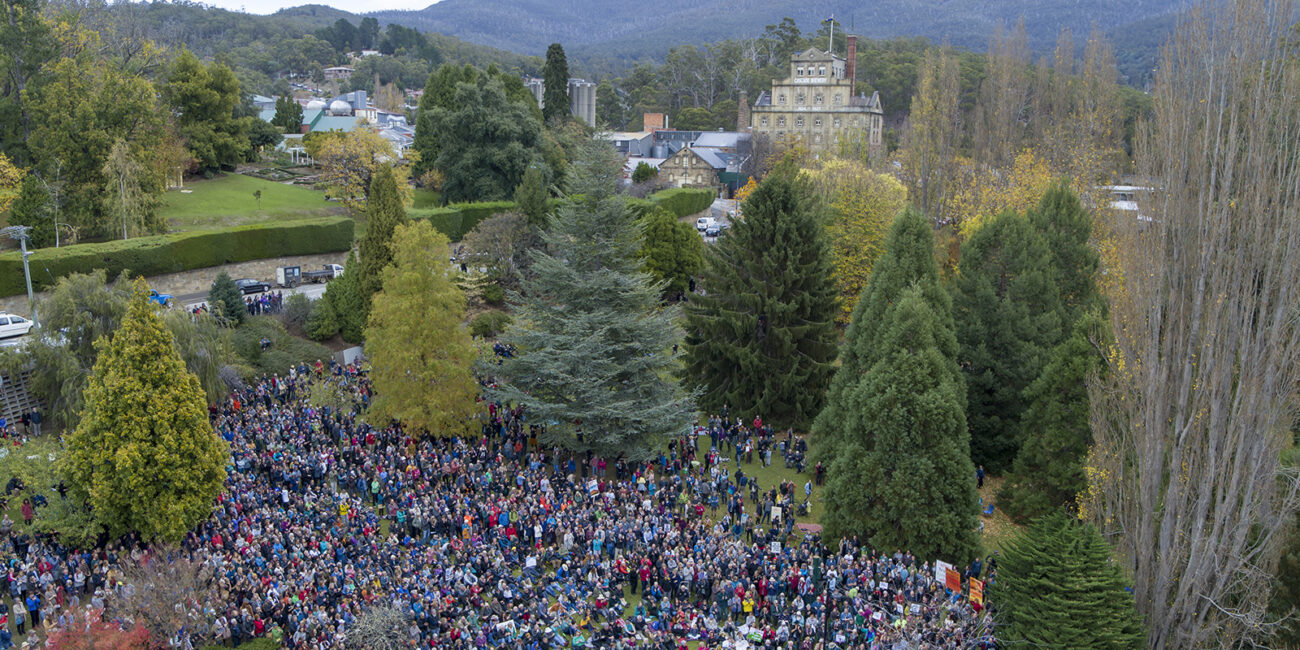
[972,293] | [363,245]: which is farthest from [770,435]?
[363,245]

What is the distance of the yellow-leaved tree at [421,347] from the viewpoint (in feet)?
95.2

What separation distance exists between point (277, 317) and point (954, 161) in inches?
1430

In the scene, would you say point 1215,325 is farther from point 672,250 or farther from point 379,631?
point 672,250

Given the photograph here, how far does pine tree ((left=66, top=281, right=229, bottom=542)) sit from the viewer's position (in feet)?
69.4

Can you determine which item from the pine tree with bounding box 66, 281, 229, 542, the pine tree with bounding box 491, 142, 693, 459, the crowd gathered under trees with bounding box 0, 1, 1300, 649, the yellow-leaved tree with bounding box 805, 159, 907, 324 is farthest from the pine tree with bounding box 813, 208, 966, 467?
the pine tree with bounding box 66, 281, 229, 542

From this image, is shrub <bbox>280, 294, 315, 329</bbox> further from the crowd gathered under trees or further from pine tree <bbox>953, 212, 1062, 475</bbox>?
pine tree <bbox>953, 212, 1062, 475</bbox>

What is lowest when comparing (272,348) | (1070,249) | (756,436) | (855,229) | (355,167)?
(756,436)

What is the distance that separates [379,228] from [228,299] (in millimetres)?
6560

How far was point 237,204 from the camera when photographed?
171 ft

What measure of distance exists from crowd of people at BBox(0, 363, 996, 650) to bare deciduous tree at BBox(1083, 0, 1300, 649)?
4.35 meters

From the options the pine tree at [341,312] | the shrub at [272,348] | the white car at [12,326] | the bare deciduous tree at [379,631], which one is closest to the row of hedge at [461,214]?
the pine tree at [341,312]

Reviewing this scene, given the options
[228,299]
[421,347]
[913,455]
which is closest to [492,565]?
[421,347]

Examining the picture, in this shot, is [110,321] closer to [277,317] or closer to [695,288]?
[277,317]

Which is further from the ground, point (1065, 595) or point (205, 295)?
point (205, 295)
